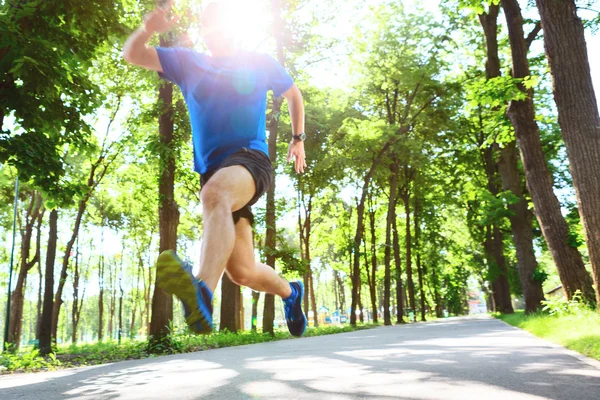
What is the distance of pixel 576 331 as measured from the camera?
23.3 feet

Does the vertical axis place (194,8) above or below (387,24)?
below

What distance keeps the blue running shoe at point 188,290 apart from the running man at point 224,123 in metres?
0.12

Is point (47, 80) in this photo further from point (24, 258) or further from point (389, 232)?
point (389, 232)

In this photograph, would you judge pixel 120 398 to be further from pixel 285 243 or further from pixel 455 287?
pixel 455 287

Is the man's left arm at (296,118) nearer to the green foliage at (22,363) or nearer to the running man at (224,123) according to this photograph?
the running man at (224,123)

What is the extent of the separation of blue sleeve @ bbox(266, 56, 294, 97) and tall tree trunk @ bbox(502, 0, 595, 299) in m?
8.43

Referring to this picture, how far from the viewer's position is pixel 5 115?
8.82 metres

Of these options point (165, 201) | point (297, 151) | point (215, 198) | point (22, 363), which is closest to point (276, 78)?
point (297, 151)

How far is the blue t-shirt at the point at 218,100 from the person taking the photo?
294cm

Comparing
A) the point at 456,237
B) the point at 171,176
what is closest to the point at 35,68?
the point at 171,176

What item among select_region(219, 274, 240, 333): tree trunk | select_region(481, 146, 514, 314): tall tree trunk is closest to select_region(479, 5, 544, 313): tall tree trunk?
select_region(481, 146, 514, 314): tall tree trunk

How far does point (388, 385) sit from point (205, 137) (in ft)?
8.30

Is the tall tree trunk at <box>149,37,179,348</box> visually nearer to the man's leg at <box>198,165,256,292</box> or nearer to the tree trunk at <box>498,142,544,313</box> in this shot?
the man's leg at <box>198,165,256,292</box>

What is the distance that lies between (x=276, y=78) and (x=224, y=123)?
0.59m
